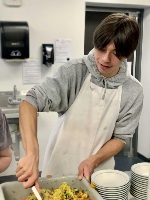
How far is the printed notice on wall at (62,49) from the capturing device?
11.8ft

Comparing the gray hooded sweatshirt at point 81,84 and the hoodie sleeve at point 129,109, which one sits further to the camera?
the hoodie sleeve at point 129,109

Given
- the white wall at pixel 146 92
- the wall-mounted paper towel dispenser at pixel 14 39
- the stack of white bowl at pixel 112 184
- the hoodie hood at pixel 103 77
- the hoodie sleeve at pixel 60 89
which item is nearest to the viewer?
the stack of white bowl at pixel 112 184

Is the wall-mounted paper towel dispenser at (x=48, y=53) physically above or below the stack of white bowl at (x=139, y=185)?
above

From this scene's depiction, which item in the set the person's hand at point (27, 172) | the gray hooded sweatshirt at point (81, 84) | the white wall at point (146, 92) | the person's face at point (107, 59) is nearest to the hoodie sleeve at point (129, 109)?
the gray hooded sweatshirt at point (81, 84)

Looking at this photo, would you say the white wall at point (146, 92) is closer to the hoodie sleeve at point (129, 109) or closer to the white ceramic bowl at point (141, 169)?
the hoodie sleeve at point (129, 109)

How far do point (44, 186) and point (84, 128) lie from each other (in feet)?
1.60

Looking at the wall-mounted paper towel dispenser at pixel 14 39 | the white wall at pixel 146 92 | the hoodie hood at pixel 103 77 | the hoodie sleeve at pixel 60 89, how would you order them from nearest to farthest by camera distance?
1. the hoodie sleeve at pixel 60 89
2. the hoodie hood at pixel 103 77
3. the wall-mounted paper towel dispenser at pixel 14 39
4. the white wall at pixel 146 92

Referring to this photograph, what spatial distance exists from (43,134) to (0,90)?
78 centimetres

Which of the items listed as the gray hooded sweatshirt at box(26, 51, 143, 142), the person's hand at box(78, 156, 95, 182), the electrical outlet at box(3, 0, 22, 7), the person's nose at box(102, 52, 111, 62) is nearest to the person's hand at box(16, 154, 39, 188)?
the person's hand at box(78, 156, 95, 182)

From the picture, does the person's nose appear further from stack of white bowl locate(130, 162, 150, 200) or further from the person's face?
stack of white bowl locate(130, 162, 150, 200)

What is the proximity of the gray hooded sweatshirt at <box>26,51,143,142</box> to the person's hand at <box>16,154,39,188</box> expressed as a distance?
0.38 metres

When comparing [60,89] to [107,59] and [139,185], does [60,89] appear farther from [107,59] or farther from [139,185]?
[139,185]

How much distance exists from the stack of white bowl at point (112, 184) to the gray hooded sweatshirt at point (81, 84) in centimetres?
35

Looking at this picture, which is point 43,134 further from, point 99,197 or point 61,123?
point 99,197
